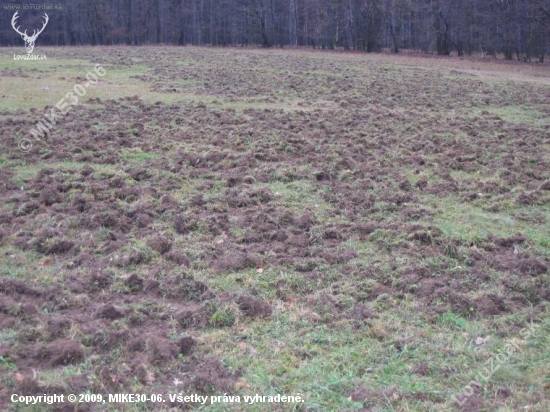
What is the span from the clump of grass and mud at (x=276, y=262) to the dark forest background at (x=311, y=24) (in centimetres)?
3144

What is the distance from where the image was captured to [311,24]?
2140 inches

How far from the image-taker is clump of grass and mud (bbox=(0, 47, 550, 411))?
4273mm

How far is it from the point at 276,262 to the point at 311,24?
169 ft

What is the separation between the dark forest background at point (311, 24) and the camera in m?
41.3

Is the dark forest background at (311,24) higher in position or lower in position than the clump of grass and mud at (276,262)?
higher

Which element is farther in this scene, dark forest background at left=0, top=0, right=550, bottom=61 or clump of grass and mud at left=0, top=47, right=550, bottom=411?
dark forest background at left=0, top=0, right=550, bottom=61

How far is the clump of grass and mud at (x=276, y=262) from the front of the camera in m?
4.27

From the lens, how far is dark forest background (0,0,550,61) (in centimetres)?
4134

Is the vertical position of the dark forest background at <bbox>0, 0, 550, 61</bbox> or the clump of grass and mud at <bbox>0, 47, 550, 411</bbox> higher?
the dark forest background at <bbox>0, 0, 550, 61</bbox>

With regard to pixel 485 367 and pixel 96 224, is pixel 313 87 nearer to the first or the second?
pixel 96 224

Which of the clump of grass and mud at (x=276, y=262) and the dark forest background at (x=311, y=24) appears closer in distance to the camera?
the clump of grass and mud at (x=276, y=262)

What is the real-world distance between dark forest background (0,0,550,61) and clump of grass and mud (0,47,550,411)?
103 ft

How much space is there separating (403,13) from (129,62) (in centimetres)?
2833

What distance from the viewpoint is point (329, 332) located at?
4930 mm
